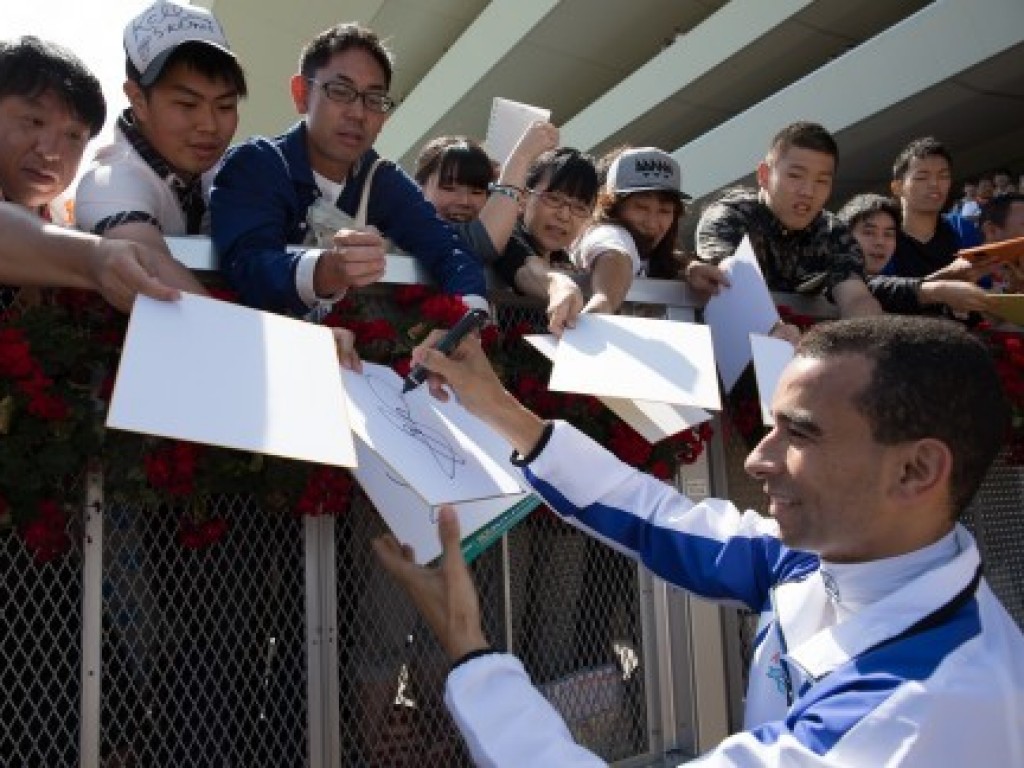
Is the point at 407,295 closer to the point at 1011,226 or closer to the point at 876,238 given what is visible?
the point at 876,238

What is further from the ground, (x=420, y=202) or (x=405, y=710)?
(x=420, y=202)

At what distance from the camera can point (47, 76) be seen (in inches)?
81.6

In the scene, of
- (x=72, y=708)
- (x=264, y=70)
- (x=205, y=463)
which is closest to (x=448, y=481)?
(x=205, y=463)

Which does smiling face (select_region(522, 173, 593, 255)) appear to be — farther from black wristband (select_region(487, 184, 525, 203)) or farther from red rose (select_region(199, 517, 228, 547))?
red rose (select_region(199, 517, 228, 547))

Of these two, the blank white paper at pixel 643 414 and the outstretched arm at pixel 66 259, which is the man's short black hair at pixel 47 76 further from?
the blank white paper at pixel 643 414

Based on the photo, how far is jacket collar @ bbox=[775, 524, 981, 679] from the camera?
1445mm

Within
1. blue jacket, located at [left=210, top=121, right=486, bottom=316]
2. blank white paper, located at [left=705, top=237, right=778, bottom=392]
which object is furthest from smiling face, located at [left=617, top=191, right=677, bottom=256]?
blue jacket, located at [left=210, top=121, right=486, bottom=316]

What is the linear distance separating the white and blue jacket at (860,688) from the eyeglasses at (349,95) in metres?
1.35

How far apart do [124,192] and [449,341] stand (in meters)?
0.73

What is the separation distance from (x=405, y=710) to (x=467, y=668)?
2.30 ft

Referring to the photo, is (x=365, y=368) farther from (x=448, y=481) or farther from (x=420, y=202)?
(x=420, y=202)

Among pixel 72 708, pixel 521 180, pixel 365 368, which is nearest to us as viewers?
pixel 72 708

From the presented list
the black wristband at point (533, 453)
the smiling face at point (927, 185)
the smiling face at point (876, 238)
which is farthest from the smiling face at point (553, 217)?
the smiling face at point (927, 185)

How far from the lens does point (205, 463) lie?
1806 millimetres
